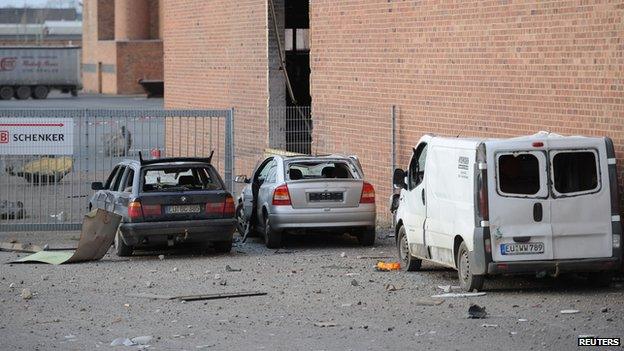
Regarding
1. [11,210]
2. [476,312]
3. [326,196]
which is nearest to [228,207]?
[326,196]

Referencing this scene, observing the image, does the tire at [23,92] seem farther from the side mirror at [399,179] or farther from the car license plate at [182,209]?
the side mirror at [399,179]

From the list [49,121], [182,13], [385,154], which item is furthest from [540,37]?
[182,13]

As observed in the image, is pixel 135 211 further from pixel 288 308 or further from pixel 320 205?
pixel 288 308

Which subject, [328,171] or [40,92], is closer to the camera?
[328,171]

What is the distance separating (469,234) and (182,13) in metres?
23.6

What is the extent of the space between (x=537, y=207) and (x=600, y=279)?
1.53 meters

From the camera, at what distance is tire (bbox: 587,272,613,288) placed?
1573 centimetres

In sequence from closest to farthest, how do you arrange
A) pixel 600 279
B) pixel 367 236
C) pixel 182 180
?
pixel 600 279
pixel 182 180
pixel 367 236

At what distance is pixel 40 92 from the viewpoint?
86812 mm

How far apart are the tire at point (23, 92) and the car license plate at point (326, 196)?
68.3 meters

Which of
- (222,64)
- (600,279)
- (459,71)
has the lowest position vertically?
(600,279)

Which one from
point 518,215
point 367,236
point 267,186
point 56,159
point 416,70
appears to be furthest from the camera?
point 56,159

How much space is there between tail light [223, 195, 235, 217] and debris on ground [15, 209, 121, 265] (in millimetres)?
1562

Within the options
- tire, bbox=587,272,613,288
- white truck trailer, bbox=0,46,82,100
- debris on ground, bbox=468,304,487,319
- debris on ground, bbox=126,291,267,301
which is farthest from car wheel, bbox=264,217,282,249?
white truck trailer, bbox=0,46,82,100
